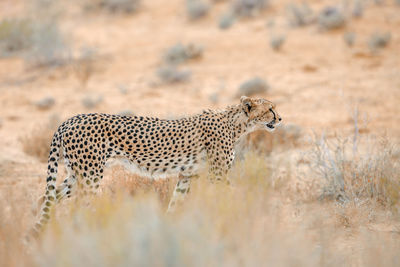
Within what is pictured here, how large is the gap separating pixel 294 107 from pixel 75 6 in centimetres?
1365

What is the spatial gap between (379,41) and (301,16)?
9.37 ft

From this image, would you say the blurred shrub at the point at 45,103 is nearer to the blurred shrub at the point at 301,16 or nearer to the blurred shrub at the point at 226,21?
→ the blurred shrub at the point at 226,21

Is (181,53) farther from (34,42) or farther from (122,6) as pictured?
(122,6)

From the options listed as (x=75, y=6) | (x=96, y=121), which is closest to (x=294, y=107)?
(x=96, y=121)

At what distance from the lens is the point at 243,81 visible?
1115cm

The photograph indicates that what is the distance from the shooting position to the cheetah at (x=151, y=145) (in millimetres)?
4207

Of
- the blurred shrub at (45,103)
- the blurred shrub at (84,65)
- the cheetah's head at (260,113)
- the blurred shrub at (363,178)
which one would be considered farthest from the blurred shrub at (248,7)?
the cheetah's head at (260,113)

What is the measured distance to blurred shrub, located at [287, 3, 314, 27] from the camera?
14.1 metres

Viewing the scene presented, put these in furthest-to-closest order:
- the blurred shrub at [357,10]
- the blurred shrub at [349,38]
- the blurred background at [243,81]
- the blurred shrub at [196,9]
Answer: the blurred shrub at [196,9] < the blurred shrub at [357,10] < the blurred shrub at [349,38] < the blurred background at [243,81]

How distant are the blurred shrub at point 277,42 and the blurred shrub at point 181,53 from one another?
67.7 inches

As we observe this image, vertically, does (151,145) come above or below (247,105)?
below

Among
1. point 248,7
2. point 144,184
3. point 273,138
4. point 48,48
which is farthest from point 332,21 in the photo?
point 144,184

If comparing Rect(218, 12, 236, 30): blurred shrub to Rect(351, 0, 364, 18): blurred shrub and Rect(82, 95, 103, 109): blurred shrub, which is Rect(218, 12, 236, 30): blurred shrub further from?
Rect(82, 95, 103, 109): blurred shrub

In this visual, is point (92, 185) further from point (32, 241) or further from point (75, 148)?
point (32, 241)
